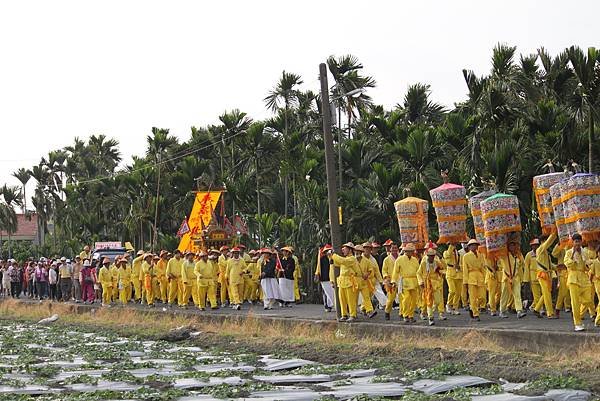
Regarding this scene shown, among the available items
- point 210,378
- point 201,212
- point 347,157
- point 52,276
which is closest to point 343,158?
point 347,157

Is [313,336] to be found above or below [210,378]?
above

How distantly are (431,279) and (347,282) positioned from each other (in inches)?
69.2

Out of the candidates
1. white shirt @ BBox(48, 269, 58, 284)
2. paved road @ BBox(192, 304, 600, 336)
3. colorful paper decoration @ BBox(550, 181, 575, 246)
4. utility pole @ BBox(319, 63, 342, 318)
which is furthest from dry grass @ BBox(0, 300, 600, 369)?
white shirt @ BBox(48, 269, 58, 284)

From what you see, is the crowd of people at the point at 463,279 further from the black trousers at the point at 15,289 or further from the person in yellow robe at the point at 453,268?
the black trousers at the point at 15,289

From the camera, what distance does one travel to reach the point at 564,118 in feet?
76.8

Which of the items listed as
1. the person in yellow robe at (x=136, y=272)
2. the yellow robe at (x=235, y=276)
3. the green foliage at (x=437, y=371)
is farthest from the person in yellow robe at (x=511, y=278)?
the person in yellow robe at (x=136, y=272)

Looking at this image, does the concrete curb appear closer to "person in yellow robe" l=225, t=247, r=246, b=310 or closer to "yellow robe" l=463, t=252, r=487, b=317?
"yellow robe" l=463, t=252, r=487, b=317

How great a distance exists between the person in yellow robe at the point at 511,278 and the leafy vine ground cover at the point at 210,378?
4.87 meters

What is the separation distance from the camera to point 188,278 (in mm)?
27016

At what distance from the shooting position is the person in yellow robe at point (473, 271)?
61.5 ft

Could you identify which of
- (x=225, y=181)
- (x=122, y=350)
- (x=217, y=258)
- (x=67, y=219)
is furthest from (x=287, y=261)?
(x=67, y=219)

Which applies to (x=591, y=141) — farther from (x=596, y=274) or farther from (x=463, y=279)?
(x=596, y=274)

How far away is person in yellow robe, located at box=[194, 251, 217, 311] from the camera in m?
26.1

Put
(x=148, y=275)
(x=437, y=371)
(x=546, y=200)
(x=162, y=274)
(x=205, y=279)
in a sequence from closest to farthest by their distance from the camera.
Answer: (x=437, y=371)
(x=546, y=200)
(x=205, y=279)
(x=162, y=274)
(x=148, y=275)
